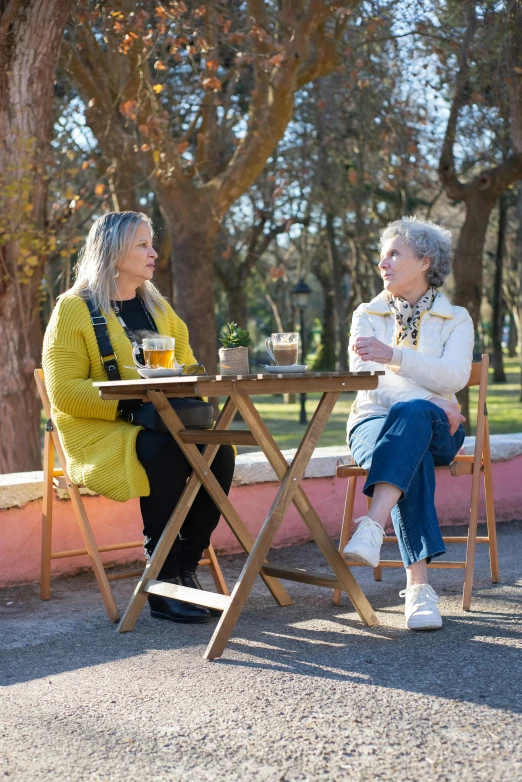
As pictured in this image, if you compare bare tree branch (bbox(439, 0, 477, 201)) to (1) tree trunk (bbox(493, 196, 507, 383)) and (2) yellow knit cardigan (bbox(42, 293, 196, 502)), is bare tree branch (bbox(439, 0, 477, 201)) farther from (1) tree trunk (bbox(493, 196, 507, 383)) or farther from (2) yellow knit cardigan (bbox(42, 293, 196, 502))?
(1) tree trunk (bbox(493, 196, 507, 383))

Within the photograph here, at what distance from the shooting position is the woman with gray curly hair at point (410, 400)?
381 cm

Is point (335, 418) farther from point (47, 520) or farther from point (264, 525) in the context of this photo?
point (264, 525)

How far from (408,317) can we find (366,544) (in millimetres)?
1151

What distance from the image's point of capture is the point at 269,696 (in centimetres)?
305

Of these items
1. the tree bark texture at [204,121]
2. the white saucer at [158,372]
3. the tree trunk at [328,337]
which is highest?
the tree bark texture at [204,121]

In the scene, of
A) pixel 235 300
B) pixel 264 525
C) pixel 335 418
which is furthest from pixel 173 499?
pixel 235 300

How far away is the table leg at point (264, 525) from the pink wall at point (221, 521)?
1.55 m

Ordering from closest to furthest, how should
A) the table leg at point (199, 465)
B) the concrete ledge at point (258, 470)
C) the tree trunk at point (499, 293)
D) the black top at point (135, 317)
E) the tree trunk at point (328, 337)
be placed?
the table leg at point (199, 465), the black top at point (135, 317), the concrete ledge at point (258, 470), the tree trunk at point (499, 293), the tree trunk at point (328, 337)

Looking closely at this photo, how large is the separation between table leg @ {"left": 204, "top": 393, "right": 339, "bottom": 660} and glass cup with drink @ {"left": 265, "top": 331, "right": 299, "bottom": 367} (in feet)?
0.63

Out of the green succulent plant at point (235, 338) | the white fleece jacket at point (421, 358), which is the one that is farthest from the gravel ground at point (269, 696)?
the green succulent plant at point (235, 338)

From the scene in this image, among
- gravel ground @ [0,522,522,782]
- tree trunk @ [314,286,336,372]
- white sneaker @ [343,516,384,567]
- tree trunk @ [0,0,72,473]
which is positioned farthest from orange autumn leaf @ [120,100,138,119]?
tree trunk @ [314,286,336,372]

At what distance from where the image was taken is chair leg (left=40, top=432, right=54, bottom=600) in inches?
178

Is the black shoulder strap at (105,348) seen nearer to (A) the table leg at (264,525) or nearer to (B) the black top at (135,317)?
(B) the black top at (135,317)

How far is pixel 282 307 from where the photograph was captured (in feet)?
110
